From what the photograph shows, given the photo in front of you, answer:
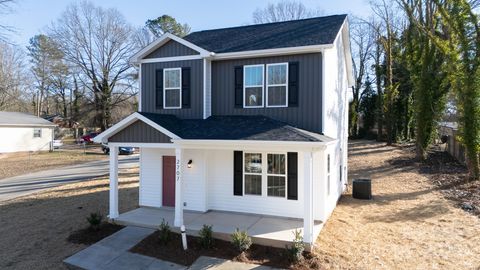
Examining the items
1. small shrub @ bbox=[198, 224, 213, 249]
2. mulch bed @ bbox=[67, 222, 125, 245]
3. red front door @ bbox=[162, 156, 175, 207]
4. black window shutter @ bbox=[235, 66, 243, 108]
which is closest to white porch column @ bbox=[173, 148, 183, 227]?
small shrub @ bbox=[198, 224, 213, 249]

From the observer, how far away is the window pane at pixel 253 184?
11.1 metres

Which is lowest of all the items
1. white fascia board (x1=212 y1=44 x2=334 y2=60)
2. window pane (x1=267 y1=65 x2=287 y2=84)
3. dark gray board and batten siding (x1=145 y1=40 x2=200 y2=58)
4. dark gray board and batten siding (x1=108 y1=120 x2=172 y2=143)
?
dark gray board and batten siding (x1=108 y1=120 x2=172 y2=143)

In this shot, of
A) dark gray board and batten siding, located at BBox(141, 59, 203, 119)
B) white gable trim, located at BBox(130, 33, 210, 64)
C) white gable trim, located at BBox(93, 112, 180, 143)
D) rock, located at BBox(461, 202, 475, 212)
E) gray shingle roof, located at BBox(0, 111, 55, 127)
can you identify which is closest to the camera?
white gable trim, located at BBox(93, 112, 180, 143)

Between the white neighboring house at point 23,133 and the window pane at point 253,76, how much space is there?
30.0 metres

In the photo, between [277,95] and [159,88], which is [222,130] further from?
[159,88]

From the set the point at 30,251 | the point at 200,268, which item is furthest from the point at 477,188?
the point at 30,251

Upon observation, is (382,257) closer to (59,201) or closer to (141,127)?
(141,127)

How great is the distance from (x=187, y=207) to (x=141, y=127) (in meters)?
3.41

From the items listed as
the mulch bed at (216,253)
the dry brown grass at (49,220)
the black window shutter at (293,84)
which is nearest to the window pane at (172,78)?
the black window shutter at (293,84)

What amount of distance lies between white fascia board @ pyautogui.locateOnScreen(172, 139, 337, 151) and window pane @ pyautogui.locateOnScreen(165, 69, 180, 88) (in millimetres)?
3287

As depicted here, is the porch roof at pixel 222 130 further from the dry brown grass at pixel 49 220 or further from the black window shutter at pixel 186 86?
the dry brown grass at pixel 49 220

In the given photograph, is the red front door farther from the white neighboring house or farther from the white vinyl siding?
the white vinyl siding

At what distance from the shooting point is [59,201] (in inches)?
551

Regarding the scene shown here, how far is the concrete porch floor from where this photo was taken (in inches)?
357
